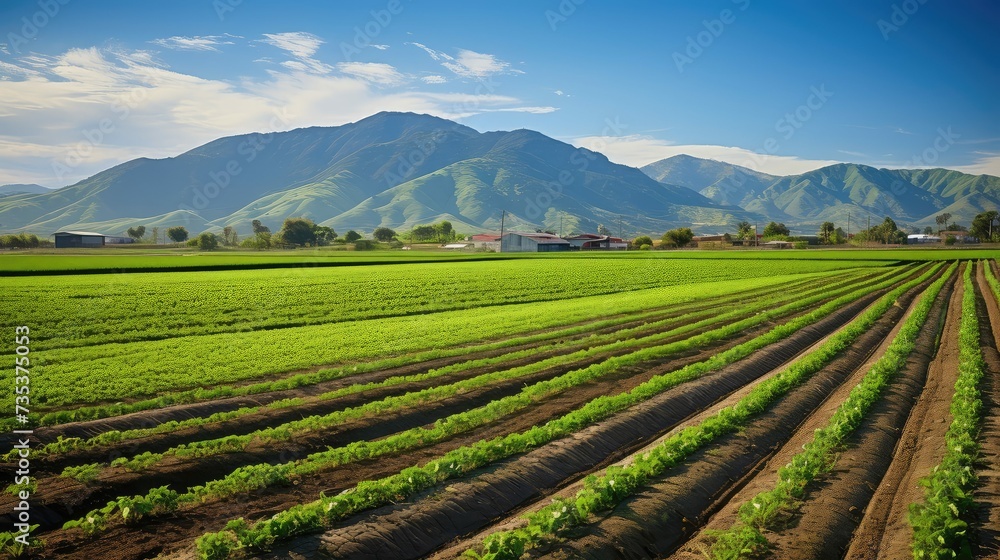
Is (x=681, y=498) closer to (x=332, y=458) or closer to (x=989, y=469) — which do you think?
(x=989, y=469)

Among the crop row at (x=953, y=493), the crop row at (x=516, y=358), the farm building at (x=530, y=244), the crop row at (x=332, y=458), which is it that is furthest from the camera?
the farm building at (x=530, y=244)

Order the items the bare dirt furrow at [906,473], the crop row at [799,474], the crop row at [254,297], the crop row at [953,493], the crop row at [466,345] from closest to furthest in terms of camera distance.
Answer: the crop row at [953,493] → the crop row at [799,474] → the bare dirt furrow at [906,473] → the crop row at [466,345] → the crop row at [254,297]

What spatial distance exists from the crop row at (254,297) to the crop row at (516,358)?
47.0 feet

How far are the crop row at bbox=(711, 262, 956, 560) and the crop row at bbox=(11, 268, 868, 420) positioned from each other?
1503 centimetres

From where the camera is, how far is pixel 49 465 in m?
12.1

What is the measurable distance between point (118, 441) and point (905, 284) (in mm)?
60670

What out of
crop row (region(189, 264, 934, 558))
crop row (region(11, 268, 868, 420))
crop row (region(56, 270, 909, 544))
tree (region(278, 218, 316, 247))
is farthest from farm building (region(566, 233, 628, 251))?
crop row (region(189, 264, 934, 558))

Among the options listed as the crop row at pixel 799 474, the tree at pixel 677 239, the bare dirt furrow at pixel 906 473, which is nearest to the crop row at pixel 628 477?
the crop row at pixel 799 474

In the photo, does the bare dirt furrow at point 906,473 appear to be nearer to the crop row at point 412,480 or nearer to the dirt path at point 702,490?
the dirt path at point 702,490

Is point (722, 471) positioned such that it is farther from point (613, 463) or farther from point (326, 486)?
point (326, 486)

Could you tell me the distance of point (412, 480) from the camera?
10812mm

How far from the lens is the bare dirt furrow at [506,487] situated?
9.34 m

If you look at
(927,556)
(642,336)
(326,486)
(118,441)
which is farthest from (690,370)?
(118,441)

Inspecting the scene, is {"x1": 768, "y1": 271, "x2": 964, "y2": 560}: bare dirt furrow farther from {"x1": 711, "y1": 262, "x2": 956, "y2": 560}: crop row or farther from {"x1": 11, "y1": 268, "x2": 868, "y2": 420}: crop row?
{"x1": 11, "y1": 268, "x2": 868, "y2": 420}: crop row
